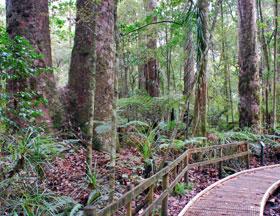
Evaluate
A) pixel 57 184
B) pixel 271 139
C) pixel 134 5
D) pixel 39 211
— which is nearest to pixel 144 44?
pixel 134 5

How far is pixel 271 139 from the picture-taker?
12.3 m

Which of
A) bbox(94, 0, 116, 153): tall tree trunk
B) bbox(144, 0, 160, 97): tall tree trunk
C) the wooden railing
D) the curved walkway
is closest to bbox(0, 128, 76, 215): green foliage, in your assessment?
the wooden railing

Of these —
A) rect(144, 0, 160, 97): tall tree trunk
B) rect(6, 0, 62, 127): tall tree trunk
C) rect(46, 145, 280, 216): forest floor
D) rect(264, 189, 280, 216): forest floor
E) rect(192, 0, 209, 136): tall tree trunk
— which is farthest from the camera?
rect(144, 0, 160, 97): tall tree trunk

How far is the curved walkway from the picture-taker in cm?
531

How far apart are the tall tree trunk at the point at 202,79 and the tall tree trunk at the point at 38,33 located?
3.42m

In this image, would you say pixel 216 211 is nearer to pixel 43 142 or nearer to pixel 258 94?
pixel 43 142

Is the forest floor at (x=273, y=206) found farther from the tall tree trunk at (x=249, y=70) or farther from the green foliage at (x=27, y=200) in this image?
the tall tree trunk at (x=249, y=70)

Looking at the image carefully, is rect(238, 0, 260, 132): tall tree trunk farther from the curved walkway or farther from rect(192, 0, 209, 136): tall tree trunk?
the curved walkway

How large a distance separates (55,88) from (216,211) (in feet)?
15.0

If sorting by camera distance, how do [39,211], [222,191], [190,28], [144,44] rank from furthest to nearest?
1. [144,44]
2. [190,28]
3. [222,191]
4. [39,211]

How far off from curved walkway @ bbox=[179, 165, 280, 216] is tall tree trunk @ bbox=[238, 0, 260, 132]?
4.06 m

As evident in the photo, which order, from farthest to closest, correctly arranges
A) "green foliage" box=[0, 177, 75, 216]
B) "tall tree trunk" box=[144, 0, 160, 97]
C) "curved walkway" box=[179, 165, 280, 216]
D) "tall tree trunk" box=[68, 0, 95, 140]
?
"tall tree trunk" box=[144, 0, 160, 97], "tall tree trunk" box=[68, 0, 95, 140], "curved walkway" box=[179, 165, 280, 216], "green foliage" box=[0, 177, 75, 216]

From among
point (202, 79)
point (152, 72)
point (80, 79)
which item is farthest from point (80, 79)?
point (152, 72)

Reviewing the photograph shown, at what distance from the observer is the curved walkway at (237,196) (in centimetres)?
531
